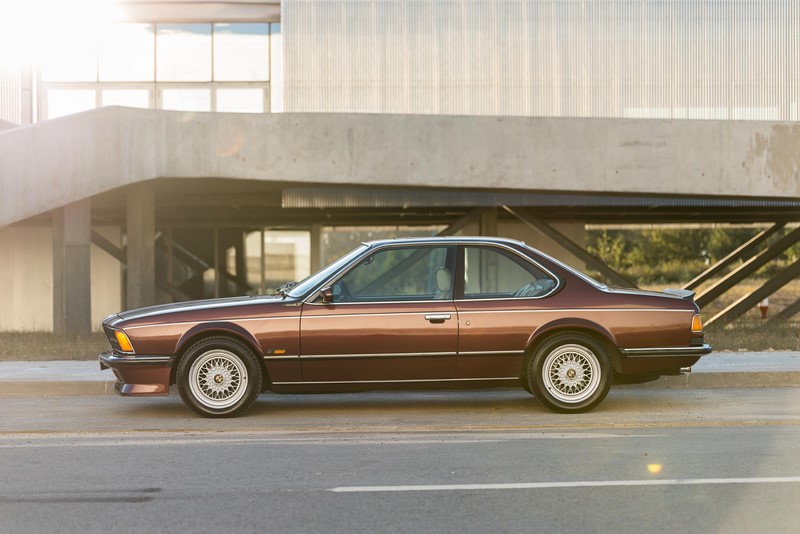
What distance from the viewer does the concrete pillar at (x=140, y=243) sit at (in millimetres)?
18938

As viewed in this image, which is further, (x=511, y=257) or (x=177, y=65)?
(x=177, y=65)

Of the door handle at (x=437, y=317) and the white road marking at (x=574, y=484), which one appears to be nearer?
the white road marking at (x=574, y=484)

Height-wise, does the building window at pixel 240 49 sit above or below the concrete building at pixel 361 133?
above

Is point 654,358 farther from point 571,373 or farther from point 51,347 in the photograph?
point 51,347

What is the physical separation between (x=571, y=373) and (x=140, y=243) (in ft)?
40.1

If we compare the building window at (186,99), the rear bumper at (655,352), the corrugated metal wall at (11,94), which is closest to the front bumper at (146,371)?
the rear bumper at (655,352)

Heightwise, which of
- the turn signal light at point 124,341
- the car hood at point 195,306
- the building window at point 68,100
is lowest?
the turn signal light at point 124,341

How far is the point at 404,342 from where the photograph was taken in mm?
8586

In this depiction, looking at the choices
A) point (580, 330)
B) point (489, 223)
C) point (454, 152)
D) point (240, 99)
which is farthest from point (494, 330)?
point (240, 99)

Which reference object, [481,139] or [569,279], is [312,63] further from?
[569,279]

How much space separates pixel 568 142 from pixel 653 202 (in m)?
3.30

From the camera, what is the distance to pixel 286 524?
16.1 ft

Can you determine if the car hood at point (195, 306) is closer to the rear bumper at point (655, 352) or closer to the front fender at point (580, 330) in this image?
the front fender at point (580, 330)

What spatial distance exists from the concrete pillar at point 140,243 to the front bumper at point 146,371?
10484 millimetres
